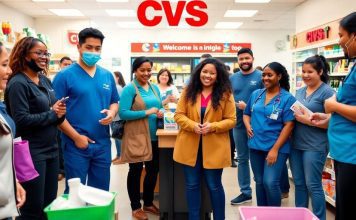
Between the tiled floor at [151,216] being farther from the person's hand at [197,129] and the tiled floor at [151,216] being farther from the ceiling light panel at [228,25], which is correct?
the ceiling light panel at [228,25]

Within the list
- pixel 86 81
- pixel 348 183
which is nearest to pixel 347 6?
pixel 348 183

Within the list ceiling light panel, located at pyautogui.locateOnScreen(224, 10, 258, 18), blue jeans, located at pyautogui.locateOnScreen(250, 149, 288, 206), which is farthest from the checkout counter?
ceiling light panel, located at pyautogui.locateOnScreen(224, 10, 258, 18)

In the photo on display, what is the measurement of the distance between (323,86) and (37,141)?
7.61ft

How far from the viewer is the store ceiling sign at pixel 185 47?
10391 mm

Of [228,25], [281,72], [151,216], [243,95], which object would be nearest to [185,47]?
[228,25]

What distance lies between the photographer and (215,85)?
2.83m

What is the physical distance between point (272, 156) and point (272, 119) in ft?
1.04

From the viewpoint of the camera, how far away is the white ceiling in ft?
25.2

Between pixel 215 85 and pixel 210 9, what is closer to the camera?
pixel 215 85

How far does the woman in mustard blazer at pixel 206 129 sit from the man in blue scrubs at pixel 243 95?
3.16 feet

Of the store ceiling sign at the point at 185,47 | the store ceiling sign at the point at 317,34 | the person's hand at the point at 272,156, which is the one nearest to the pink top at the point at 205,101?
the person's hand at the point at 272,156

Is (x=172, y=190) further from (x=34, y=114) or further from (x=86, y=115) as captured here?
(x=34, y=114)

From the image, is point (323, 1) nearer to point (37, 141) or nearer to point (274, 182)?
point (274, 182)

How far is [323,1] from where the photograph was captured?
6.50 m
